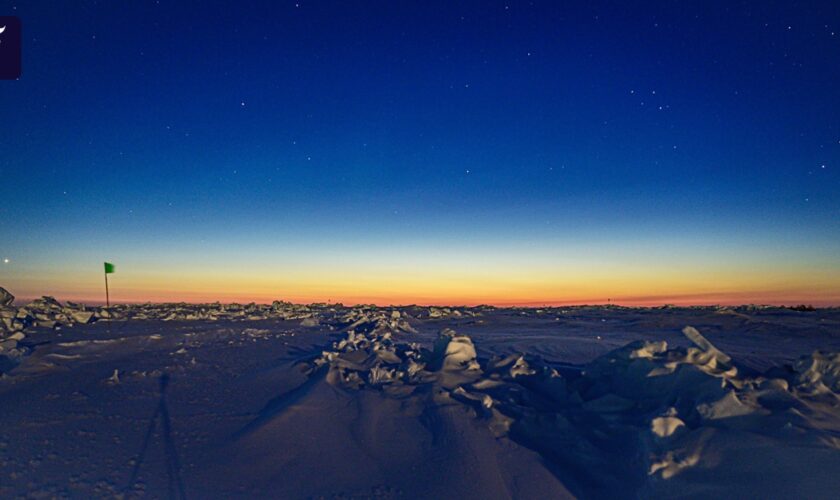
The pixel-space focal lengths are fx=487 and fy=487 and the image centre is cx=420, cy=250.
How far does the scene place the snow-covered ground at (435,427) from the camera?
11.2 feet

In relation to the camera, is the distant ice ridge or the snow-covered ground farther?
the snow-covered ground

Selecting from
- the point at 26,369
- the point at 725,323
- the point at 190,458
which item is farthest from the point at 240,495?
the point at 725,323

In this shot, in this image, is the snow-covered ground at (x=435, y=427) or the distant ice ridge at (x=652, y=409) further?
the snow-covered ground at (x=435, y=427)

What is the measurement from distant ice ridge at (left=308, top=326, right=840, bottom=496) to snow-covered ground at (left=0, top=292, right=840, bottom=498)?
0.05 ft

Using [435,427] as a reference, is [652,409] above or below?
above

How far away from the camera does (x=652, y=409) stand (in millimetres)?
4340

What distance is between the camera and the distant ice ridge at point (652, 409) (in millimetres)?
3248

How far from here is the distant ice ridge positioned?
3.25m

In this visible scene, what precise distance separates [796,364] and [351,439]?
432cm

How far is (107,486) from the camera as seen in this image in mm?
3557

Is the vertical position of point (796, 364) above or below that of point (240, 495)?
above

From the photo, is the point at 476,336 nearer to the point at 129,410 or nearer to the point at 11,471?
the point at 129,410

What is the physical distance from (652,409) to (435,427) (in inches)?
76.9

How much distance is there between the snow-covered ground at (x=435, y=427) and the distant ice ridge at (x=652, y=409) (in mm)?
14
